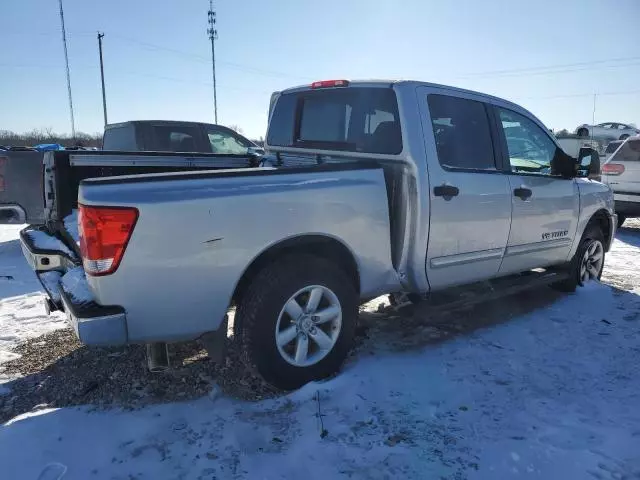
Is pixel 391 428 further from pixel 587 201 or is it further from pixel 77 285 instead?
pixel 587 201

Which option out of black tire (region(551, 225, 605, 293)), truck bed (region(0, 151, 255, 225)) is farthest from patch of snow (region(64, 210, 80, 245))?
black tire (region(551, 225, 605, 293))

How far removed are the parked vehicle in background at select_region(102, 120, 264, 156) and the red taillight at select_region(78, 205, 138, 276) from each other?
6.31m

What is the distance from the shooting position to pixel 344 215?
309 centimetres

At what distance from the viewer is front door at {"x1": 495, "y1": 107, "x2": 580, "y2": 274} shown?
4168mm

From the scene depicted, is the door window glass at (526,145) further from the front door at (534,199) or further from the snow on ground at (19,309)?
the snow on ground at (19,309)

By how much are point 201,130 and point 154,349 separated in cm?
713

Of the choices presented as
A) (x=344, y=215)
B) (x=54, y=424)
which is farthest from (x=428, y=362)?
(x=54, y=424)

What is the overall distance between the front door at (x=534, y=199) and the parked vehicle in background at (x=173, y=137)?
503 cm

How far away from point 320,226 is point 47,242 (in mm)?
1952

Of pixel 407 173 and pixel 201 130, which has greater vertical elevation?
pixel 201 130

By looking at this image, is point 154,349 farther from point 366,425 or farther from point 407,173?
point 407,173

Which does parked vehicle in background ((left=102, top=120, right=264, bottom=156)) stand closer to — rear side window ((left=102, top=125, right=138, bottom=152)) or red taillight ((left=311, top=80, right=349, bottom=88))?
rear side window ((left=102, top=125, right=138, bottom=152))

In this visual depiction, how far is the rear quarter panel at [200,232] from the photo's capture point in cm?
244

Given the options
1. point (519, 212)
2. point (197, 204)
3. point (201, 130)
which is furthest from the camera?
point (201, 130)
